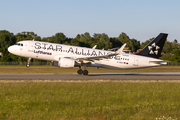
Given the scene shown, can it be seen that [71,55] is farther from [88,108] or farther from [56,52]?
[88,108]

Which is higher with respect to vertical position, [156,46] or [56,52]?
[156,46]

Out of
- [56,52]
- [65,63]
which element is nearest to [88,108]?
[65,63]

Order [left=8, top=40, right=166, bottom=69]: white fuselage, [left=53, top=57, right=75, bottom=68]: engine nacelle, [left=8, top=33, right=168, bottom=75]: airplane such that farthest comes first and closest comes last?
[left=8, top=40, right=166, bottom=69]: white fuselage → [left=8, top=33, right=168, bottom=75]: airplane → [left=53, top=57, right=75, bottom=68]: engine nacelle

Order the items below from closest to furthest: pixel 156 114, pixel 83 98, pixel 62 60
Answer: pixel 156 114, pixel 83 98, pixel 62 60

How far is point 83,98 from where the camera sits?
50.0ft

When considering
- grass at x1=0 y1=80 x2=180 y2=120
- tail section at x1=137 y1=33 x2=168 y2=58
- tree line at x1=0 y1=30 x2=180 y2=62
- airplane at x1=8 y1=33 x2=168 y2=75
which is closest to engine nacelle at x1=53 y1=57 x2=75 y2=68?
airplane at x1=8 y1=33 x2=168 y2=75

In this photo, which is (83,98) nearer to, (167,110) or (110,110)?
(110,110)

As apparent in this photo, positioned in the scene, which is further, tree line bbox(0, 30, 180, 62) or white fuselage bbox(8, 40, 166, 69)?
tree line bbox(0, 30, 180, 62)

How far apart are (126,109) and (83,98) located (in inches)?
145

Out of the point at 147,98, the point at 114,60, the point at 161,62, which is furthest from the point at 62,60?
the point at 147,98

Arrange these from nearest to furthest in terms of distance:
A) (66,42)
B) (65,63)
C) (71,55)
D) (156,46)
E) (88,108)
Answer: (88,108)
(65,63)
(71,55)
(156,46)
(66,42)

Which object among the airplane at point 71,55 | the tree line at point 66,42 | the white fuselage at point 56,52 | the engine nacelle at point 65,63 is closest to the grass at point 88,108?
the engine nacelle at point 65,63

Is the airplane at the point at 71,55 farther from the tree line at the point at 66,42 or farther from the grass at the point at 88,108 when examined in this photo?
the tree line at the point at 66,42

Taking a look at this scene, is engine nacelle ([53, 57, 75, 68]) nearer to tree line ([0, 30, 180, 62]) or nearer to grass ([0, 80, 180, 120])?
grass ([0, 80, 180, 120])
